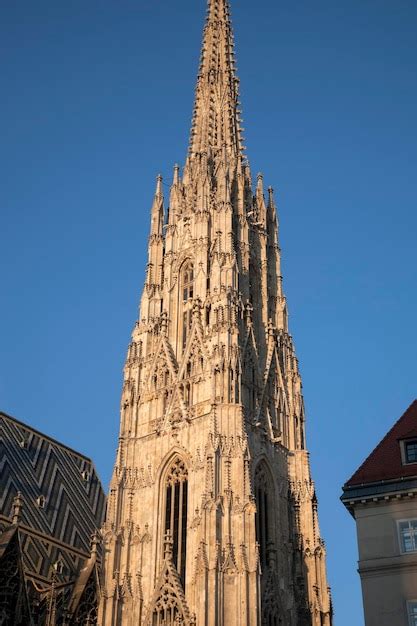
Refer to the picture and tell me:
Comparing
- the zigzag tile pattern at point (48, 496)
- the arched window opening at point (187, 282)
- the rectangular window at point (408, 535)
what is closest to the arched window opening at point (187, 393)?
the arched window opening at point (187, 282)

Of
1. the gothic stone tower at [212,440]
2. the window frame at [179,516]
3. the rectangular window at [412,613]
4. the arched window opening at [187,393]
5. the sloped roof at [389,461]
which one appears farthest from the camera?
the arched window opening at [187,393]

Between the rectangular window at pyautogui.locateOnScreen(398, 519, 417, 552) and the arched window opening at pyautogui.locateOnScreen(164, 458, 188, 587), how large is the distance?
48.7ft

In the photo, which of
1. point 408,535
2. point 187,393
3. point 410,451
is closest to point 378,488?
point 408,535

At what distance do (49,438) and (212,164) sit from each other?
61.1 ft

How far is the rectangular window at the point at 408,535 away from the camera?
2745cm

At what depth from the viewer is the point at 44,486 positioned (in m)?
51.0

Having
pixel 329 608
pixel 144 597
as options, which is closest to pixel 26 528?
pixel 144 597

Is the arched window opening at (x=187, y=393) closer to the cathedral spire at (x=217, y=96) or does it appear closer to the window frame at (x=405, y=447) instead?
the cathedral spire at (x=217, y=96)

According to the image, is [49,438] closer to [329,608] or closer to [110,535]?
[110,535]

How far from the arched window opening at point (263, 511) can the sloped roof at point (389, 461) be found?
13.0 metres

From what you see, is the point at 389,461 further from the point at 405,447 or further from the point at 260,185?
the point at 260,185

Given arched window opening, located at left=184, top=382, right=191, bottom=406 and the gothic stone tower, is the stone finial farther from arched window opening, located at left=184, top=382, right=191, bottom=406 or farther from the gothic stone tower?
arched window opening, located at left=184, top=382, right=191, bottom=406

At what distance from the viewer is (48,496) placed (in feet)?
165

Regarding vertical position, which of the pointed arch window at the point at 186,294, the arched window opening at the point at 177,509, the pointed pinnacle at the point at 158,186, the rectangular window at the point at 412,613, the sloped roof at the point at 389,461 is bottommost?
the rectangular window at the point at 412,613
